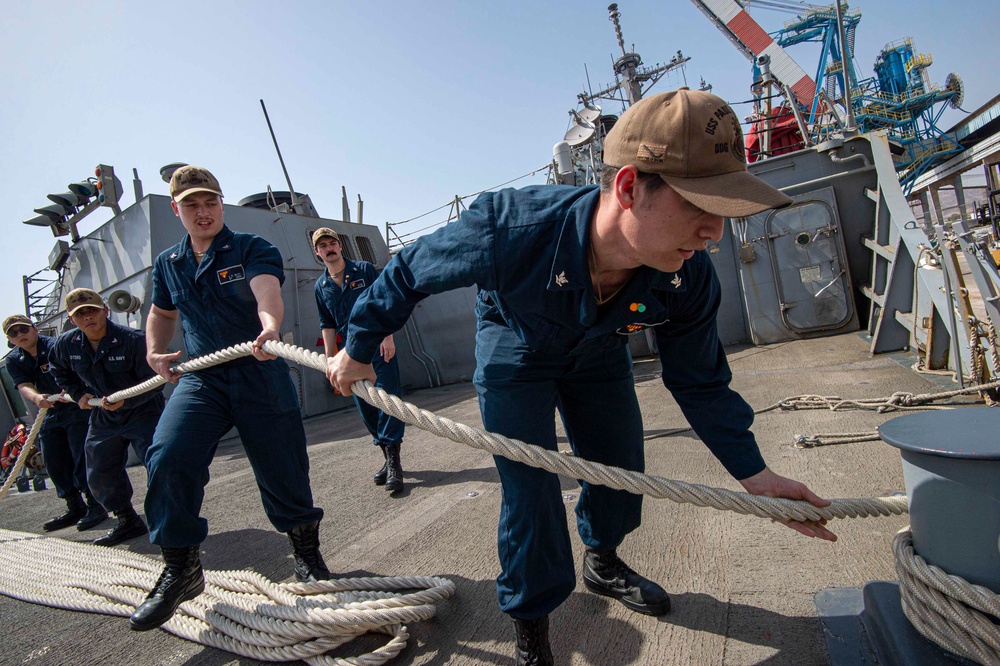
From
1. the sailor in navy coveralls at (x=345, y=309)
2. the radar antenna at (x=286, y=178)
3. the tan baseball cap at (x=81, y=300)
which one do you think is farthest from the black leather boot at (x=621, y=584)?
the radar antenna at (x=286, y=178)

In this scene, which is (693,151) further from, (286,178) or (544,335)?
(286,178)

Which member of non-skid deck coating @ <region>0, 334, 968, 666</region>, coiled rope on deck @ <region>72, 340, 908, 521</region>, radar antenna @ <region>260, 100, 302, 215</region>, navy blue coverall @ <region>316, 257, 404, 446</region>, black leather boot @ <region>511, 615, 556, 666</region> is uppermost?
radar antenna @ <region>260, 100, 302, 215</region>

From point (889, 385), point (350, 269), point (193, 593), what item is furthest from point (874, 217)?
point (193, 593)

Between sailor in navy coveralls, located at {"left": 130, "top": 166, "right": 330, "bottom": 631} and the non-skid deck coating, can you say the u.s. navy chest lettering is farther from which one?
the non-skid deck coating

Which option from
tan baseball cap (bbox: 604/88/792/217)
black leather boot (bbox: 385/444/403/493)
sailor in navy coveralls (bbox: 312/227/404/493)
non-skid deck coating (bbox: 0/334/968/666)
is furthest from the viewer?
sailor in navy coveralls (bbox: 312/227/404/493)

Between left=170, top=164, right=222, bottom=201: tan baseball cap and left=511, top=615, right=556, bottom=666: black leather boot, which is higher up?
left=170, top=164, right=222, bottom=201: tan baseball cap

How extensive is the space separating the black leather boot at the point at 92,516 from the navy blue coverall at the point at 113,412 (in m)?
0.75

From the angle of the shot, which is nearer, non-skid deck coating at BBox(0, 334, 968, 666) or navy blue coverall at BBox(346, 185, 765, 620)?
navy blue coverall at BBox(346, 185, 765, 620)

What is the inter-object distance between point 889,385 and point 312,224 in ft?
28.5

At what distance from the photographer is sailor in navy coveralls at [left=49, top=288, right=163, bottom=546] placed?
132 inches

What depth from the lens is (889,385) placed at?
397 centimetres

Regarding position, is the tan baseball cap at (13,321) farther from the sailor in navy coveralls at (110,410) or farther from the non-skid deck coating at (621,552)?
the non-skid deck coating at (621,552)

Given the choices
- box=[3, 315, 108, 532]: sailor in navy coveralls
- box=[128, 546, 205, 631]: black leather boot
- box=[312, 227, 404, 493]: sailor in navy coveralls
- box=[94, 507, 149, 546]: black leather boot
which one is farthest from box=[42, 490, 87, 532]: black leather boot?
box=[128, 546, 205, 631]: black leather boot

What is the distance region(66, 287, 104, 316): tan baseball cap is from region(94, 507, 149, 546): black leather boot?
132cm
